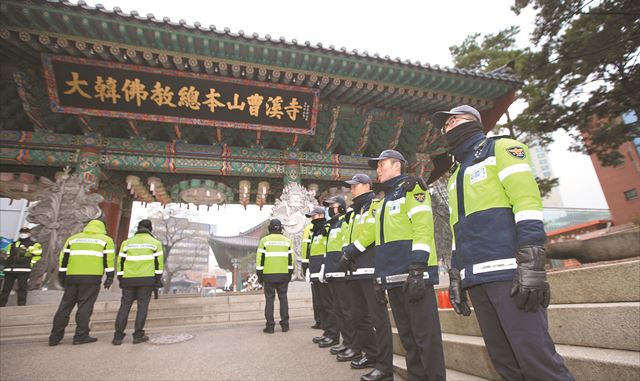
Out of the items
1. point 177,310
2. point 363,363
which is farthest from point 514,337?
point 177,310

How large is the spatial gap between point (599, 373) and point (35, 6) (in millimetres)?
9805

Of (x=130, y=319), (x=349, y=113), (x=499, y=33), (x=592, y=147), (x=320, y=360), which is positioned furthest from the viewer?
(x=499, y=33)

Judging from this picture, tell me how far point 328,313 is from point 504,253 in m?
3.92

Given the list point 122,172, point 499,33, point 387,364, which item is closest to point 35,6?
point 122,172

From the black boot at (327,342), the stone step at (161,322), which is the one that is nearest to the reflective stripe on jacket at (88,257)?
the stone step at (161,322)

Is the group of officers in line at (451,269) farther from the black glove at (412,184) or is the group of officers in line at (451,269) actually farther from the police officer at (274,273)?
the police officer at (274,273)

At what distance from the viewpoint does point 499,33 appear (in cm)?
1568

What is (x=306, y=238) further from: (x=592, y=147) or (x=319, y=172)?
(x=592, y=147)

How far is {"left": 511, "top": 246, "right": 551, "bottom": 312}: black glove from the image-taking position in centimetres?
153

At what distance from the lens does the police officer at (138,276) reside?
520 cm

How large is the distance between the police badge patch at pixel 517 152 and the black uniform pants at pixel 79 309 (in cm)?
639

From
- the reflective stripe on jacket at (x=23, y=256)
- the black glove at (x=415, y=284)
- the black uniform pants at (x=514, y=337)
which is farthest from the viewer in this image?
the reflective stripe on jacket at (x=23, y=256)

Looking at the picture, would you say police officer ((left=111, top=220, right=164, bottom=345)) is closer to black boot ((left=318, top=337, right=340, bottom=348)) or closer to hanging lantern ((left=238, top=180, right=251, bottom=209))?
black boot ((left=318, top=337, right=340, bottom=348))

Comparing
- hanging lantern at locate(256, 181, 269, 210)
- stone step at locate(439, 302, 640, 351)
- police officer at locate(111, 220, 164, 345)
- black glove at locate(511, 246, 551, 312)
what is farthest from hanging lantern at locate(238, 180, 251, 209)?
black glove at locate(511, 246, 551, 312)
